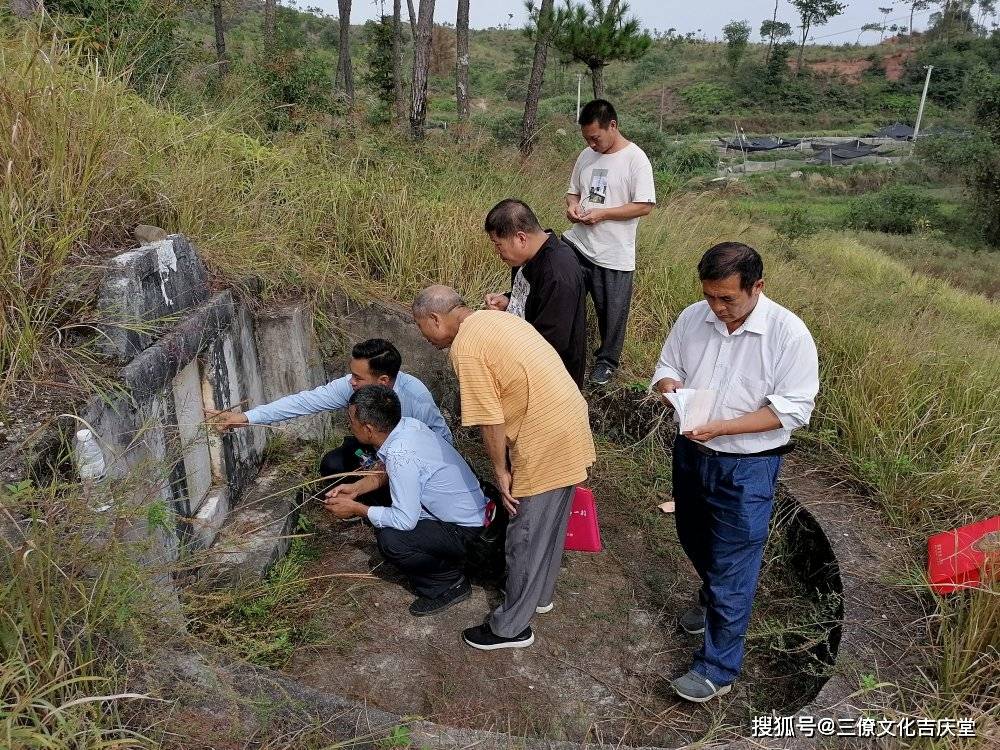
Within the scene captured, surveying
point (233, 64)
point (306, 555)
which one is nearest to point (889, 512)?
point (306, 555)

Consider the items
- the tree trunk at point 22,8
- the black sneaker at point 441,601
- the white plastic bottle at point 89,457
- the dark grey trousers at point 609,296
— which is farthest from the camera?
the tree trunk at point 22,8

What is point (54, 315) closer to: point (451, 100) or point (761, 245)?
point (761, 245)

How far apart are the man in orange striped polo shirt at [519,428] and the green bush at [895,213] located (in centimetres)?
2042

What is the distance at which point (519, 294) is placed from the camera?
11.6 ft

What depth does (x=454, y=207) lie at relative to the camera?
17.6ft

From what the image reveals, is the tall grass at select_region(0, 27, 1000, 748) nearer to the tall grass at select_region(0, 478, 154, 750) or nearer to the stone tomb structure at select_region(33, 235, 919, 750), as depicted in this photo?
the tall grass at select_region(0, 478, 154, 750)

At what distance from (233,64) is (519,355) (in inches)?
252

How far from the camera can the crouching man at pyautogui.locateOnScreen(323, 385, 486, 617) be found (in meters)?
3.00

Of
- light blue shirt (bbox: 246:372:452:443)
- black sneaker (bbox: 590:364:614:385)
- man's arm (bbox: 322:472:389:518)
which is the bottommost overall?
man's arm (bbox: 322:472:389:518)

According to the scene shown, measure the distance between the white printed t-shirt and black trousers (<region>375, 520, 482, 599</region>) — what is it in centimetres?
197

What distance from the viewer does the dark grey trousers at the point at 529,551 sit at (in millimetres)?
2896

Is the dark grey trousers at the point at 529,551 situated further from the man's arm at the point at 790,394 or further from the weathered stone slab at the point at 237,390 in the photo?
the weathered stone slab at the point at 237,390

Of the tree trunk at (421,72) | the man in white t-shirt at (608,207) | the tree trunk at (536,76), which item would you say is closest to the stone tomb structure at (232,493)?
the man in white t-shirt at (608,207)

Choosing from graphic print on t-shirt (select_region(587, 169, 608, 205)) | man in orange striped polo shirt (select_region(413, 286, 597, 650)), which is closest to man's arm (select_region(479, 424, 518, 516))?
man in orange striped polo shirt (select_region(413, 286, 597, 650))
